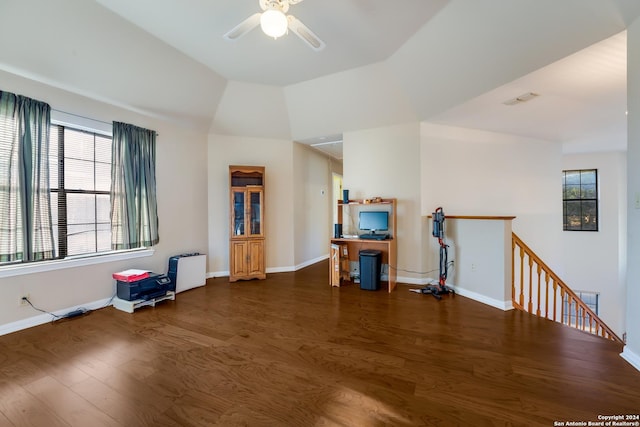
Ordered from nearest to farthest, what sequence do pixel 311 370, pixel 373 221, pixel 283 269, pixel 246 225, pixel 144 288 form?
pixel 311 370, pixel 144 288, pixel 373 221, pixel 246 225, pixel 283 269

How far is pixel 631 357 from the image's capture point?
207cm

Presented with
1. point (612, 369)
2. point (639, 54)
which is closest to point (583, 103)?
point (639, 54)

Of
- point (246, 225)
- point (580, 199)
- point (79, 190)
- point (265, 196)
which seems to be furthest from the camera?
point (580, 199)

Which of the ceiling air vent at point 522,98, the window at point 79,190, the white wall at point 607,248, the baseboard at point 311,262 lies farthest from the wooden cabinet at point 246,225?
the white wall at point 607,248

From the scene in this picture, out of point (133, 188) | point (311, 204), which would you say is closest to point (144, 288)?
point (133, 188)

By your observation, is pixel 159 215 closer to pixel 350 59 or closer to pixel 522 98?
pixel 350 59

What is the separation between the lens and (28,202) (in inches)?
107

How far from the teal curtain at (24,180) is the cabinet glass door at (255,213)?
101 inches

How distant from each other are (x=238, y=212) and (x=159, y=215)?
1224mm

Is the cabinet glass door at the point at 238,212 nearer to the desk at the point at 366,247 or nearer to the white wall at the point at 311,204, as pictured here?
the white wall at the point at 311,204

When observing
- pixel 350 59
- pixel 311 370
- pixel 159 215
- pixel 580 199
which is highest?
pixel 350 59

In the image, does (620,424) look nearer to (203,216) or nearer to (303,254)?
(303,254)

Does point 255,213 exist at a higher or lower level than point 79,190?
lower

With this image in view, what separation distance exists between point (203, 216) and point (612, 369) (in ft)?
17.6
